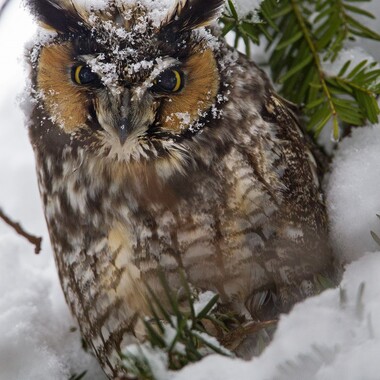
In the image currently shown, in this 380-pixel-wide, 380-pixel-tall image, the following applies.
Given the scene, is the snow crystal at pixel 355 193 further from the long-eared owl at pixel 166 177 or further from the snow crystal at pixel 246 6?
the snow crystal at pixel 246 6

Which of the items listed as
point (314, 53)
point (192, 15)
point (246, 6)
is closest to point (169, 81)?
point (192, 15)

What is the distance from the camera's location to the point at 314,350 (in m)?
0.61

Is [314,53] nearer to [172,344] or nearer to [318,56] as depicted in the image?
[318,56]

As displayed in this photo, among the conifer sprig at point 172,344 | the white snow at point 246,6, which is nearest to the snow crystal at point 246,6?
the white snow at point 246,6

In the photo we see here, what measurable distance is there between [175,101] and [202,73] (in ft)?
0.22

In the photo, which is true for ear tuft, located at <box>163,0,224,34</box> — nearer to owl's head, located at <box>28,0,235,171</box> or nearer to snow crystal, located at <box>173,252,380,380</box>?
owl's head, located at <box>28,0,235,171</box>

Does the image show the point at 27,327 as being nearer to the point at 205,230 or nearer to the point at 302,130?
the point at 205,230

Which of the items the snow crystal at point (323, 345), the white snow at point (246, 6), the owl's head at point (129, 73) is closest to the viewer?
the snow crystal at point (323, 345)

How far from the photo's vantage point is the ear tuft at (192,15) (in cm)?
86

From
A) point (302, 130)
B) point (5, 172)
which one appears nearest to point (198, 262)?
point (302, 130)

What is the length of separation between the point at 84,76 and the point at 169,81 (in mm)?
126

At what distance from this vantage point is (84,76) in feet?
2.85

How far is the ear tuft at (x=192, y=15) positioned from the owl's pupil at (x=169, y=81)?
6cm

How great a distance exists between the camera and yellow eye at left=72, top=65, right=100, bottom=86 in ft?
2.80
